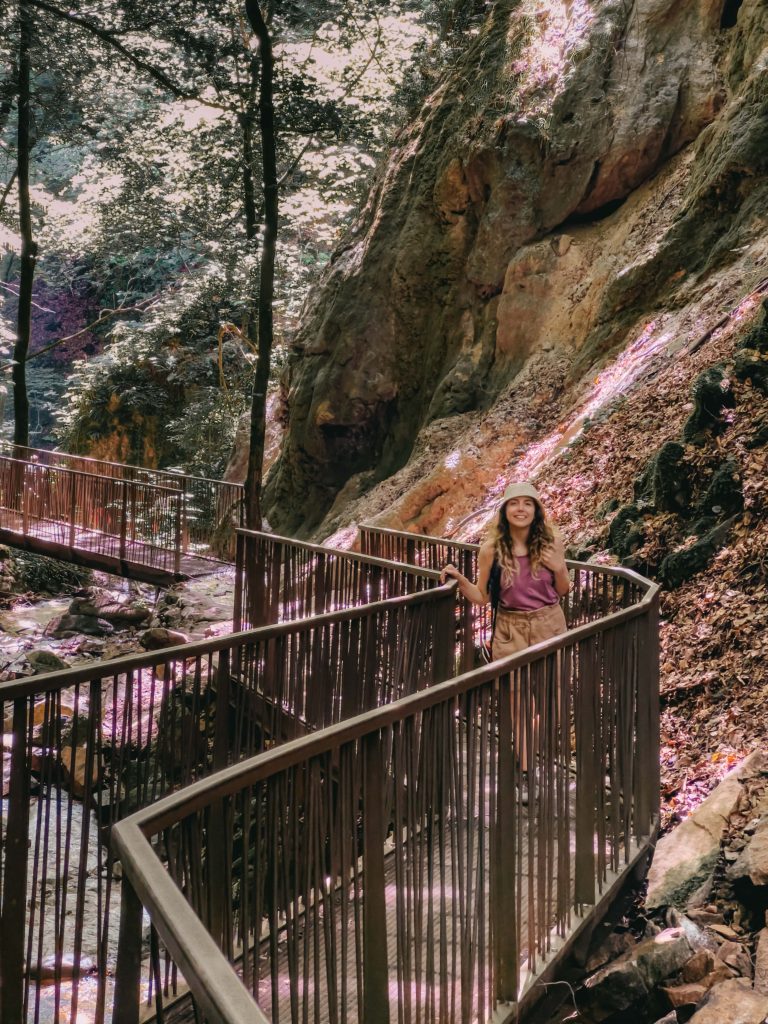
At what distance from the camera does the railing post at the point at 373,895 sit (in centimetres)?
273

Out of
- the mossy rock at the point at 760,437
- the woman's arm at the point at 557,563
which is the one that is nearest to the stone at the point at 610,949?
the woman's arm at the point at 557,563

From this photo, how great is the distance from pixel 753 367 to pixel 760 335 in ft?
0.96

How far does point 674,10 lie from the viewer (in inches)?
579

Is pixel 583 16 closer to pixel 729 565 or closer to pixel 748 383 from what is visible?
pixel 748 383

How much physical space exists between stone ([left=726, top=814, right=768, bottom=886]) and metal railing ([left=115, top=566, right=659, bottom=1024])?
2.00 ft

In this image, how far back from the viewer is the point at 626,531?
7.78m

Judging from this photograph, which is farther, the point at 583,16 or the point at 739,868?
the point at 583,16

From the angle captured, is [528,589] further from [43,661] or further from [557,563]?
[43,661]

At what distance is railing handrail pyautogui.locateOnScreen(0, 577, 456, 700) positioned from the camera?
3.33m

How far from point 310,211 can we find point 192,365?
7275mm

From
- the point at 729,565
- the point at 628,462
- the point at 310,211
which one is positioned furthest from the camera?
the point at 310,211

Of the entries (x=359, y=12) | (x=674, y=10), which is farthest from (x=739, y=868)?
(x=359, y=12)

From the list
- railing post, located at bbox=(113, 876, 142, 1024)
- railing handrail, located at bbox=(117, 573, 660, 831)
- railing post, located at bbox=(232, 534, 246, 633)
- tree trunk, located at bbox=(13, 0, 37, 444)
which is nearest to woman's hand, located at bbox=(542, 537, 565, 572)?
railing handrail, located at bbox=(117, 573, 660, 831)

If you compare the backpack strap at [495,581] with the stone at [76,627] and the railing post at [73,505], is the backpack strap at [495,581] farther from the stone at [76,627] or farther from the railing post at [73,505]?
the railing post at [73,505]
